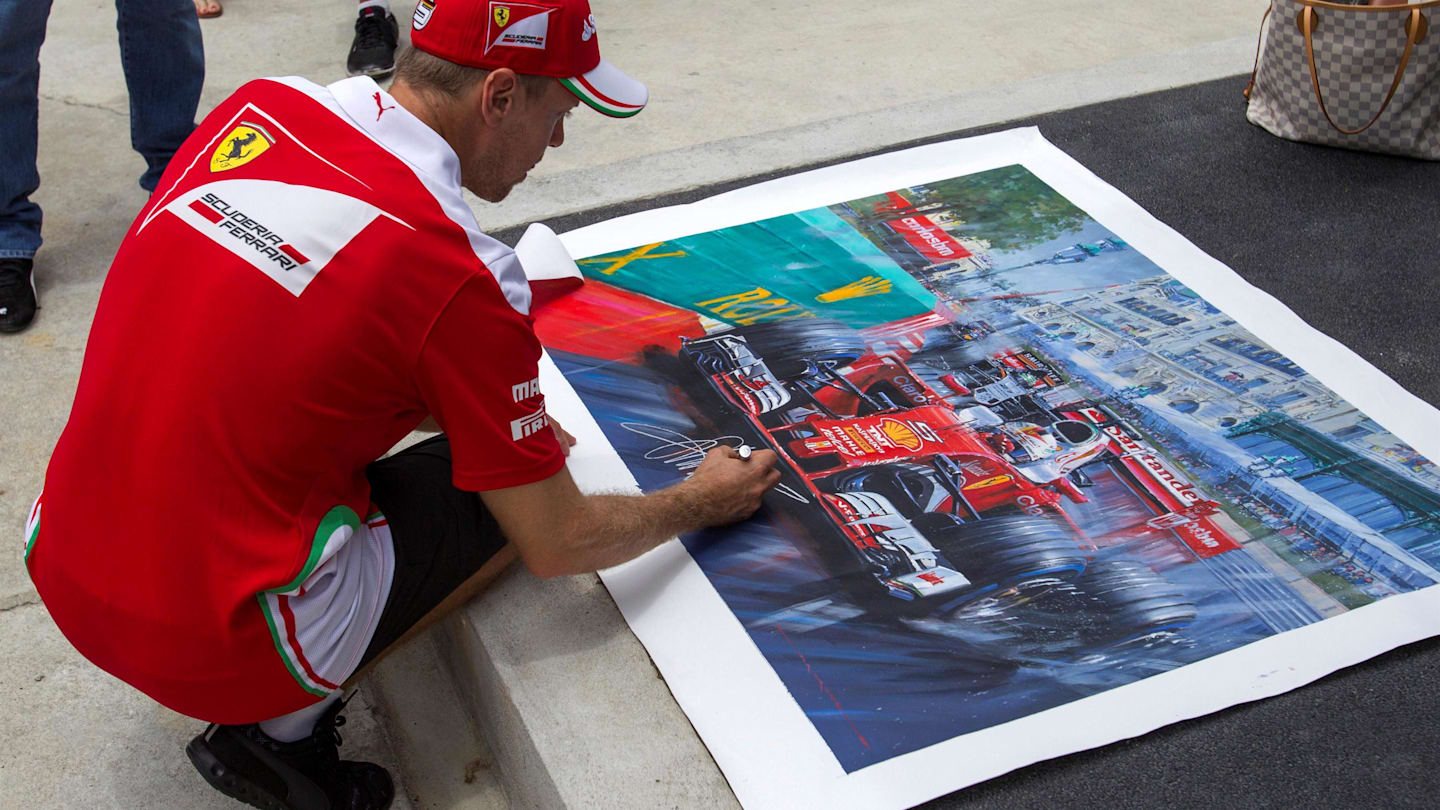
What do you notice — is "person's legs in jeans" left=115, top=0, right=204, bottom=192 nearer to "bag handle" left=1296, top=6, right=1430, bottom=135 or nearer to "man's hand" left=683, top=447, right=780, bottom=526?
"man's hand" left=683, top=447, right=780, bottom=526

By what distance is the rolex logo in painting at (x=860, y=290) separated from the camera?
1.90 metres

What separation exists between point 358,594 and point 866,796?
1.88 ft

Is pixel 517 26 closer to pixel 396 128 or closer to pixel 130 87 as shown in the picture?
pixel 396 128

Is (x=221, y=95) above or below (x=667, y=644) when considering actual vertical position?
below

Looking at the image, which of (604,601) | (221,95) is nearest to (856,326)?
(604,601)

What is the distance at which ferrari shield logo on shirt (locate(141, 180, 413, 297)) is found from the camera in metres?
1.07

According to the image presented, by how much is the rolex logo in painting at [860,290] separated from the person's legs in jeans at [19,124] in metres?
1.45

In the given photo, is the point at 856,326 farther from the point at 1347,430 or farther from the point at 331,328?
the point at 331,328

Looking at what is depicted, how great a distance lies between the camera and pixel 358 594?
50.3 inches

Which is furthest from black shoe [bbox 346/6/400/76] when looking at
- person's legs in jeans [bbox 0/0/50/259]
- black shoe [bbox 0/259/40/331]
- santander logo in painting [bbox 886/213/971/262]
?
santander logo in painting [bbox 886/213/971/262]

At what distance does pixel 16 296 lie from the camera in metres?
2.12

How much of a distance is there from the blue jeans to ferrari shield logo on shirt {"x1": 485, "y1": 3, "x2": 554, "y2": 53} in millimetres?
1302
